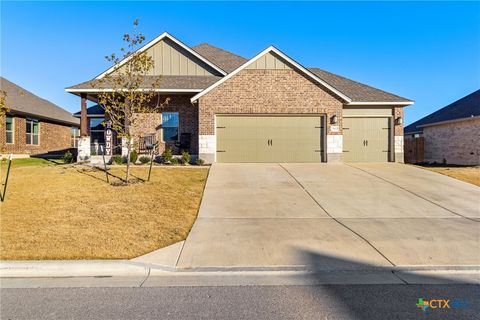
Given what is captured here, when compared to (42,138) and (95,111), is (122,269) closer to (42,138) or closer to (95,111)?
(95,111)

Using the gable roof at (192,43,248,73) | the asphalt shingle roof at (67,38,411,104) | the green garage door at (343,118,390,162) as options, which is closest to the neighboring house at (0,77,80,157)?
the asphalt shingle roof at (67,38,411,104)

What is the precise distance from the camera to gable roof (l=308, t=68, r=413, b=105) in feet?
51.8

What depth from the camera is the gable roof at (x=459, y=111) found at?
18.0 metres

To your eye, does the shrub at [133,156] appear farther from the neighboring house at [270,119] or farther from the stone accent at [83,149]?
the stone accent at [83,149]

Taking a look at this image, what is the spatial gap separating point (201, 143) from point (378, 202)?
9067mm

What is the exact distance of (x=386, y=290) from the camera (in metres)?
3.78

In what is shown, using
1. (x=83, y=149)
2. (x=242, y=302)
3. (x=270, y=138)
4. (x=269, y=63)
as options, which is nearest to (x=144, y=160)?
(x=83, y=149)

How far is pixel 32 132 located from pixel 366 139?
24.3 meters

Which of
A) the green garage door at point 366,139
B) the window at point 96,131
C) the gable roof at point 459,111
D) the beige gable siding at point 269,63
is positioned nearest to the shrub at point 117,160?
the window at point 96,131

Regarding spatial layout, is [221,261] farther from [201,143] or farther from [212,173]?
[201,143]

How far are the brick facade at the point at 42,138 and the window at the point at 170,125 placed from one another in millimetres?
9378

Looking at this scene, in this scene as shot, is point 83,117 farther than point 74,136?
No

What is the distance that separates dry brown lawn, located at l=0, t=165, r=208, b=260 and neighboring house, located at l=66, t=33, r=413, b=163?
465cm

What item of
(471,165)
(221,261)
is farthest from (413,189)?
(471,165)
